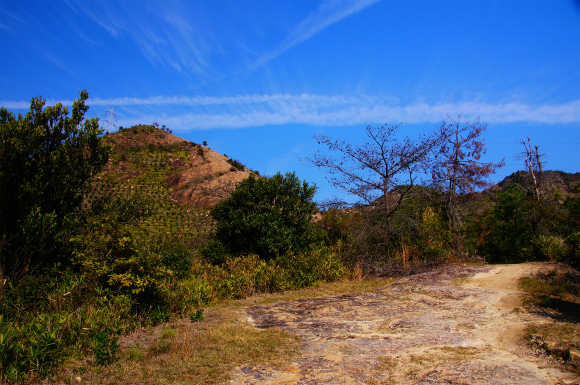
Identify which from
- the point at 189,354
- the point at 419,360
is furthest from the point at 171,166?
the point at 419,360

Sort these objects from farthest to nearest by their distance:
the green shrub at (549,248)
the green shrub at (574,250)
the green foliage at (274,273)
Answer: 1. the green shrub at (549,248)
2. the green foliage at (274,273)
3. the green shrub at (574,250)

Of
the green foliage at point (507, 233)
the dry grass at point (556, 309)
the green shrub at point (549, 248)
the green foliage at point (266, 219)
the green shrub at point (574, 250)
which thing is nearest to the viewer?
the dry grass at point (556, 309)

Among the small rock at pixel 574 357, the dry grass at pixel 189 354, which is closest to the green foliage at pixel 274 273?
the dry grass at pixel 189 354

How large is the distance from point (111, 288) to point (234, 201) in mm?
6490

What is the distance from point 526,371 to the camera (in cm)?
393

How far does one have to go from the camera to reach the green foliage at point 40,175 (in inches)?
247

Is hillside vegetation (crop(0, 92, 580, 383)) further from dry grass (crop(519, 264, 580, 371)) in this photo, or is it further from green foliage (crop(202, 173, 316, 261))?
dry grass (crop(519, 264, 580, 371))

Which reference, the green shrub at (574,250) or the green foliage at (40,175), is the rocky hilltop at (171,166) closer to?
the green foliage at (40,175)

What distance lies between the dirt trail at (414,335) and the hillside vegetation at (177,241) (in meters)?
1.91

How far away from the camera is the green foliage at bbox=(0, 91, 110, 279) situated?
6.27 meters

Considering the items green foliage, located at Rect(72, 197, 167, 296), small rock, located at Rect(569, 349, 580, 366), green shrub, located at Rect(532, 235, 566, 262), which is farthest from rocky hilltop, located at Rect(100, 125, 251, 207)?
small rock, located at Rect(569, 349, 580, 366)

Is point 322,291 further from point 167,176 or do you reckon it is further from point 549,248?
point 167,176

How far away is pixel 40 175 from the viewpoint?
6.53 metres

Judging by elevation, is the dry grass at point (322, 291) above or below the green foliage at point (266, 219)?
below
